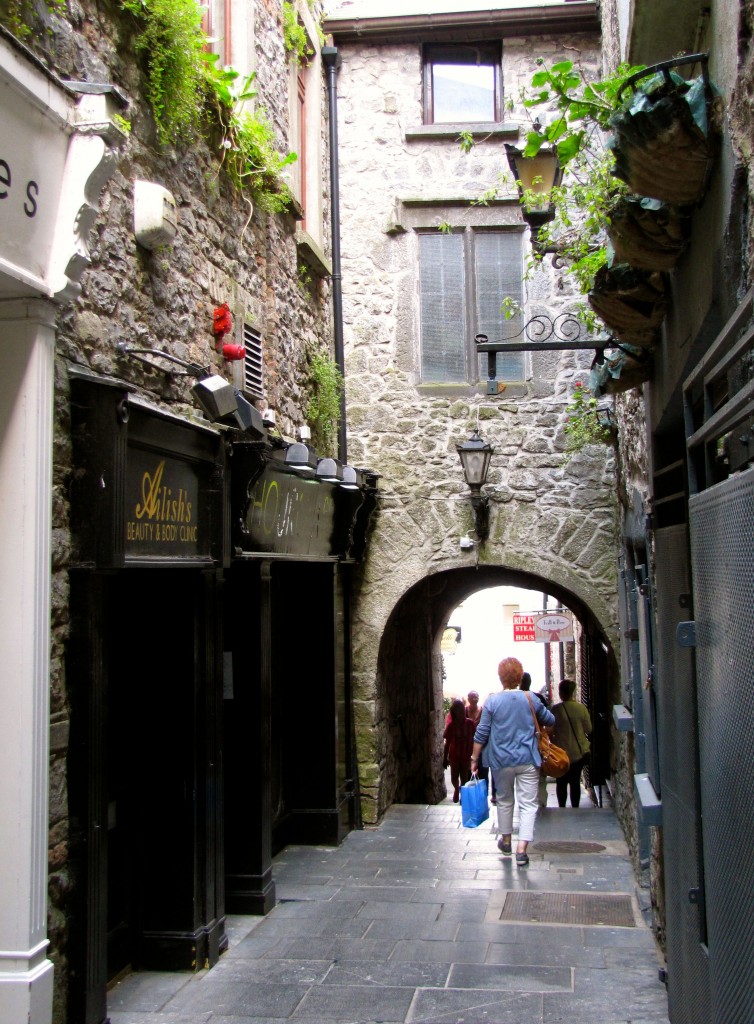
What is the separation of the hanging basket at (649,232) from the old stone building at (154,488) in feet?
6.27

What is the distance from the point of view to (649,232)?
12.1 feet

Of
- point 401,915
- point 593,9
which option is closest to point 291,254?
point 593,9

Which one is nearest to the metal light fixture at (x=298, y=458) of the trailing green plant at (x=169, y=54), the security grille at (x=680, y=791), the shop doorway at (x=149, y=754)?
the shop doorway at (x=149, y=754)

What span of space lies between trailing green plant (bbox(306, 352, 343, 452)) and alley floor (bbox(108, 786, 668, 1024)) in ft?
11.5

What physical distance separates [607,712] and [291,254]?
5.66 m

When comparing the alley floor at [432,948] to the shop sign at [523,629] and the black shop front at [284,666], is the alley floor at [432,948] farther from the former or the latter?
the shop sign at [523,629]

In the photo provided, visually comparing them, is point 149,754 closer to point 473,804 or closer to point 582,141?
point 473,804

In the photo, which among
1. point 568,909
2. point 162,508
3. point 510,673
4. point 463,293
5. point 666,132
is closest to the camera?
point 666,132

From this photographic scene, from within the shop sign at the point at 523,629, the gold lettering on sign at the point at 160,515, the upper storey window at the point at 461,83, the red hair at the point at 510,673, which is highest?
the upper storey window at the point at 461,83

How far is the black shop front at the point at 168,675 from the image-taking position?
440cm

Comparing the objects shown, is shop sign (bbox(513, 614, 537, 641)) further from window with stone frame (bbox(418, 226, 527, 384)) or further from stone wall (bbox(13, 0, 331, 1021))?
stone wall (bbox(13, 0, 331, 1021))

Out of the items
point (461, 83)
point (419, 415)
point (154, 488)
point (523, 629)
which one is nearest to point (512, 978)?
point (154, 488)

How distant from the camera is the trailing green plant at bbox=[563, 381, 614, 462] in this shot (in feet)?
30.1

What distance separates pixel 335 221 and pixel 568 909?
621cm
